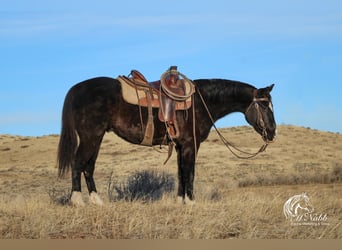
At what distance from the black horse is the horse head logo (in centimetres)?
160

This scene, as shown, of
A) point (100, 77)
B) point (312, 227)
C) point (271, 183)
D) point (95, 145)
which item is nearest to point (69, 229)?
point (95, 145)

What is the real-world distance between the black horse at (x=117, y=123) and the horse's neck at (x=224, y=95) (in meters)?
0.02

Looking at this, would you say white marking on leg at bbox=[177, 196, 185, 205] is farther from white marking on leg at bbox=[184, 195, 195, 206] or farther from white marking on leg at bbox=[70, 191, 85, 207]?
white marking on leg at bbox=[70, 191, 85, 207]

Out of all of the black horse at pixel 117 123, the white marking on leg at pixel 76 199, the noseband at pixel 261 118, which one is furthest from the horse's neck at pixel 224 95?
the white marking on leg at pixel 76 199

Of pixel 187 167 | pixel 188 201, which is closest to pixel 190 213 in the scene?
pixel 188 201

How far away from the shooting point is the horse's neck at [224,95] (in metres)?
9.53

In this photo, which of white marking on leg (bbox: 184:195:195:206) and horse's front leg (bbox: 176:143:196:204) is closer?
white marking on leg (bbox: 184:195:195:206)

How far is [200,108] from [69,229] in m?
3.45

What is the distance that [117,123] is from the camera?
8.86 meters

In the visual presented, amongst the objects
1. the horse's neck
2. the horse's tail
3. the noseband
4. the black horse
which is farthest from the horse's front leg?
the horse's tail

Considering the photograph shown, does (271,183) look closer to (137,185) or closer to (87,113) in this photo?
(137,185)

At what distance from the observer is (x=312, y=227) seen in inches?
292

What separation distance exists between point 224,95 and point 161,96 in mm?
1358

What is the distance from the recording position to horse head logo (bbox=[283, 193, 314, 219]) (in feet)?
25.7
